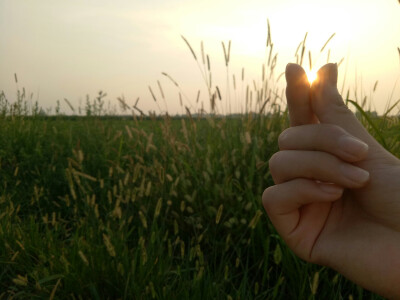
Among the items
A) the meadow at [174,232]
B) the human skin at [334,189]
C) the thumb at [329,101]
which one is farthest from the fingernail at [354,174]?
the meadow at [174,232]

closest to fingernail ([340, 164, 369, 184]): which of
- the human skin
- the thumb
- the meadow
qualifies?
the human skin

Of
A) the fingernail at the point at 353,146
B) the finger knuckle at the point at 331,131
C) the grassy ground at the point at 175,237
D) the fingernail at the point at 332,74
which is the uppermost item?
the fingernail at the point at 332,74

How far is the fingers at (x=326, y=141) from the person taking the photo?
2.94ft

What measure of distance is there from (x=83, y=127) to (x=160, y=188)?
2210 millimetres

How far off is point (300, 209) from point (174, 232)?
1230 millimetres

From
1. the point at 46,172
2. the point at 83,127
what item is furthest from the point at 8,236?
the point at 83,127

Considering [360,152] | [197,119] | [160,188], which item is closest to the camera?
[360,152]

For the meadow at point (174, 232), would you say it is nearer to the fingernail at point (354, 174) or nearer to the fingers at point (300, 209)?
the fingers at point (300, 209)

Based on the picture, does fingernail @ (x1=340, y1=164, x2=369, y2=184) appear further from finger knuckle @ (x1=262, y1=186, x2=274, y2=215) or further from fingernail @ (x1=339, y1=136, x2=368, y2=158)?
finger knuckle @ (x1=262, y1=186, x2=274, y2=215)

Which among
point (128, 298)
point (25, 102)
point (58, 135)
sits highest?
point (25, 102)

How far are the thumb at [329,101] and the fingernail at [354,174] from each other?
108mm

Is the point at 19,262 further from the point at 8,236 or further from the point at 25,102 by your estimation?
the point at 25,102

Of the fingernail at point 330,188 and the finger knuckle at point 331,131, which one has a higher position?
the finger knuckle at point 331,131

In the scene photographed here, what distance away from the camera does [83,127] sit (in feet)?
14.2
